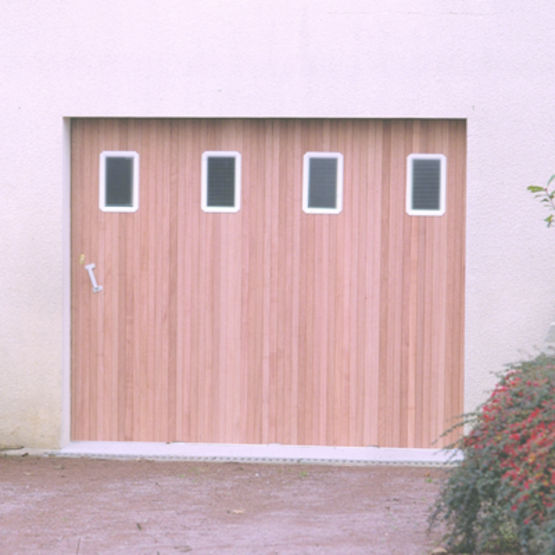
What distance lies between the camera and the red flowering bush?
15.4 feet

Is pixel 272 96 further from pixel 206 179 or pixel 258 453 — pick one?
pixel 258 453

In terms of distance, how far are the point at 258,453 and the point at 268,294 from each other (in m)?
1.14

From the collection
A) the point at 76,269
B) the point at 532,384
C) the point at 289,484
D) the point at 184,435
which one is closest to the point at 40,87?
the point at 76,269

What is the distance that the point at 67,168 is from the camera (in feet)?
27.5

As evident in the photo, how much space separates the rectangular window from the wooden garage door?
0.05 meters

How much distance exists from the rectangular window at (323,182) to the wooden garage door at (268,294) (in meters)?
0.05

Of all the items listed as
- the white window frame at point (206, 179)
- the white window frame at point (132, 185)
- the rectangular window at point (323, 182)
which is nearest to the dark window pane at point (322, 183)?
the rectangular window at point (323, 182)

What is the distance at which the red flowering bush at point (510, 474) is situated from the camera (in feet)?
15.4

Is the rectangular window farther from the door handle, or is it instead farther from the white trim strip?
the white trim strip

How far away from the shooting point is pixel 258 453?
8.17 m

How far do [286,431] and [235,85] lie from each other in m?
2.50

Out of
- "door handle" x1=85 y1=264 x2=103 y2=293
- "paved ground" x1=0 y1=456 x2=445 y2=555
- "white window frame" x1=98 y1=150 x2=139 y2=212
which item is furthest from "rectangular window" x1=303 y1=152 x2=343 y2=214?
"paved ground" x1=0 y1=456 x2=445 y2=555

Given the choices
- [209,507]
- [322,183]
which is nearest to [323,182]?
[322,183]

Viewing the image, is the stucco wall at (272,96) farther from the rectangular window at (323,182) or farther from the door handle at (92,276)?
Result: the rectangular window at (323,182)
